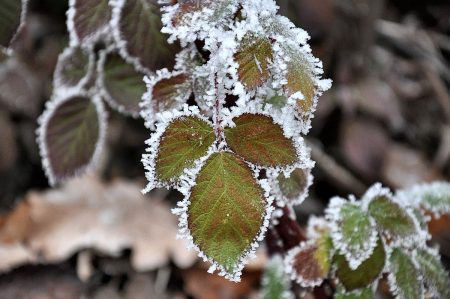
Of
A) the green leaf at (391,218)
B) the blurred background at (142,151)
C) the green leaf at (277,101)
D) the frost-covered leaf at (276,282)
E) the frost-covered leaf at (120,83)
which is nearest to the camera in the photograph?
the green leaf at (277,101)

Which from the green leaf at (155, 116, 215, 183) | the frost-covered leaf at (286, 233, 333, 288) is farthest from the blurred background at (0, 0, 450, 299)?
the green leaf at (155, 116, 215, 183)

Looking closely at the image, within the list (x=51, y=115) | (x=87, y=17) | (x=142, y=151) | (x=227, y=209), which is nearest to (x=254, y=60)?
(x=227, y=209)

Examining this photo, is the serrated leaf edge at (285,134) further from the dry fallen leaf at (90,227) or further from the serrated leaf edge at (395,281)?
the dry fallen leaf at (90,227)

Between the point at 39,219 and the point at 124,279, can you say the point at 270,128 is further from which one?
the point at 39,219

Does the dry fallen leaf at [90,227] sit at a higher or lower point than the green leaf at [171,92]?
lower

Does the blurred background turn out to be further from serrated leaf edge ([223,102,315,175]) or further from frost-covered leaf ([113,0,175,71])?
serrated leaf edge ([223,102,315,175])

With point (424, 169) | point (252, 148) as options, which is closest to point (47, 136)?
point (252, 148)

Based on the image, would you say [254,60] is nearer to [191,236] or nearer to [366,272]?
[191,236]

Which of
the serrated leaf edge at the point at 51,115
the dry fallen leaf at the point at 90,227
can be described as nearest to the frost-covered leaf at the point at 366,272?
the serrated leaf edge at the point at 51,115
